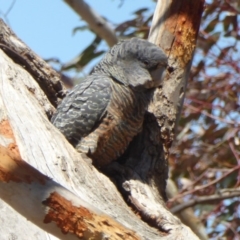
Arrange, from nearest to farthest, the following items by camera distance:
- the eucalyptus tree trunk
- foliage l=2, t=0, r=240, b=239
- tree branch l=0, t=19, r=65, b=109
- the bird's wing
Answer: the eucalyptus tree trunk, the bird's wing, tree branch l=0, t=19, r=65, b=109, foliage l=2, t=0, r=240, b=239

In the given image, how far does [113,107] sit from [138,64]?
9.4 inches

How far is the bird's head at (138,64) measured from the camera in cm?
315

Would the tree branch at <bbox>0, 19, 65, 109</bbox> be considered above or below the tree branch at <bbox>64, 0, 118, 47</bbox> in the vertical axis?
below

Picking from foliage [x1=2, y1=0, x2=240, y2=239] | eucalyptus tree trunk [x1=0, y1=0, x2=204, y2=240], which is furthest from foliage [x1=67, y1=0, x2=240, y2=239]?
eucalyptus tree trunk [x1=0, y1=0, x2=204, y2=240]

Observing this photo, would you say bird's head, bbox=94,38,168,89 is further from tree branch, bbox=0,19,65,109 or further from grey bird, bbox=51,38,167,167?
tree branch, bbox=0,19,65,109

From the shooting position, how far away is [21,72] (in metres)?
3.22

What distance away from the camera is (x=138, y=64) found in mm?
3238

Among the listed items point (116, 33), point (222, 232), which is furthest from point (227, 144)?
point (116, 33)

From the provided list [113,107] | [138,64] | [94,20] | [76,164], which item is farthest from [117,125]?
[94,20]

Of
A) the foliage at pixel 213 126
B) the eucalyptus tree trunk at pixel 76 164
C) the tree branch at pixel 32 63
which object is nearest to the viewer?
the eucalyptus tree trunk at pixel 76 164

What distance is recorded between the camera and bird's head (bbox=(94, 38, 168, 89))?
124 inches

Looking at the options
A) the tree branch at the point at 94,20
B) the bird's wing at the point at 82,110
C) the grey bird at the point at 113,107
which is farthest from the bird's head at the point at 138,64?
the tree branch at the point at 94,20

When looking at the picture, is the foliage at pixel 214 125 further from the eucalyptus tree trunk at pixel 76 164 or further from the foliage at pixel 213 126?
the eucalyptus tree trunk at pixel 76 164

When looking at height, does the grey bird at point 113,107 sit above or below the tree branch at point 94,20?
below
